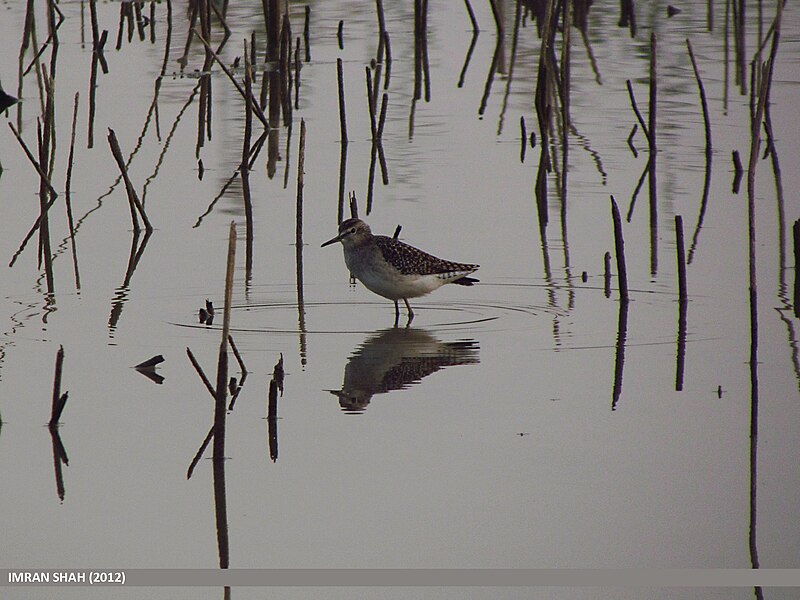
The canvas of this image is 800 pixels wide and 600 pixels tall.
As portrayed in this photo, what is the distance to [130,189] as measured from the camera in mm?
8258

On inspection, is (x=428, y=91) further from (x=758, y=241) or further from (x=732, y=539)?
(x=732, y=539)

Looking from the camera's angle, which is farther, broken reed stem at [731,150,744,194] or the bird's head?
broken reed stem at [731,150,744,194]

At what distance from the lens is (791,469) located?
4.93 metres

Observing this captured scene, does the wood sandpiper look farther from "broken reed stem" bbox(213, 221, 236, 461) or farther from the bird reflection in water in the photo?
"broken reed stem" bbox(213, 221, 236, 461)

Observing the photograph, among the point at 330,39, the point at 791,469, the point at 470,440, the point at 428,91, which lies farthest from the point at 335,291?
the point at 330,39

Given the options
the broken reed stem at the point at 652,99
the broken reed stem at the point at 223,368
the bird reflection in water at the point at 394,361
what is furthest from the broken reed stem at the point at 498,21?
the broken reed stem at the point at 223,368

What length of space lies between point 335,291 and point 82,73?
6079 mm

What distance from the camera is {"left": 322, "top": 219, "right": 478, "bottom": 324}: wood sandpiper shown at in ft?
24.2

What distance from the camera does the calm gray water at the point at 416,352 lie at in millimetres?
4504

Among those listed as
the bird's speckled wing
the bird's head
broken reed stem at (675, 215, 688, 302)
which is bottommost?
the bird's speckled wing

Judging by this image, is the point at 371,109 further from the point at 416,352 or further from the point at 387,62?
the point at 416,352

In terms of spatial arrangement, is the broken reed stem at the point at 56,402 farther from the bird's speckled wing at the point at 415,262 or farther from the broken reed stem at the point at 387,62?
the broken reed stem at the point at 387,62

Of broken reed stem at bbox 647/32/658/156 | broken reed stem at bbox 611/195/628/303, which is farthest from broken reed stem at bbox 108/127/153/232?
broken reed stem at bbox 647/32/658/156

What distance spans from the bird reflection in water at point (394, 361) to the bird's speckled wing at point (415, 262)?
433 mm
